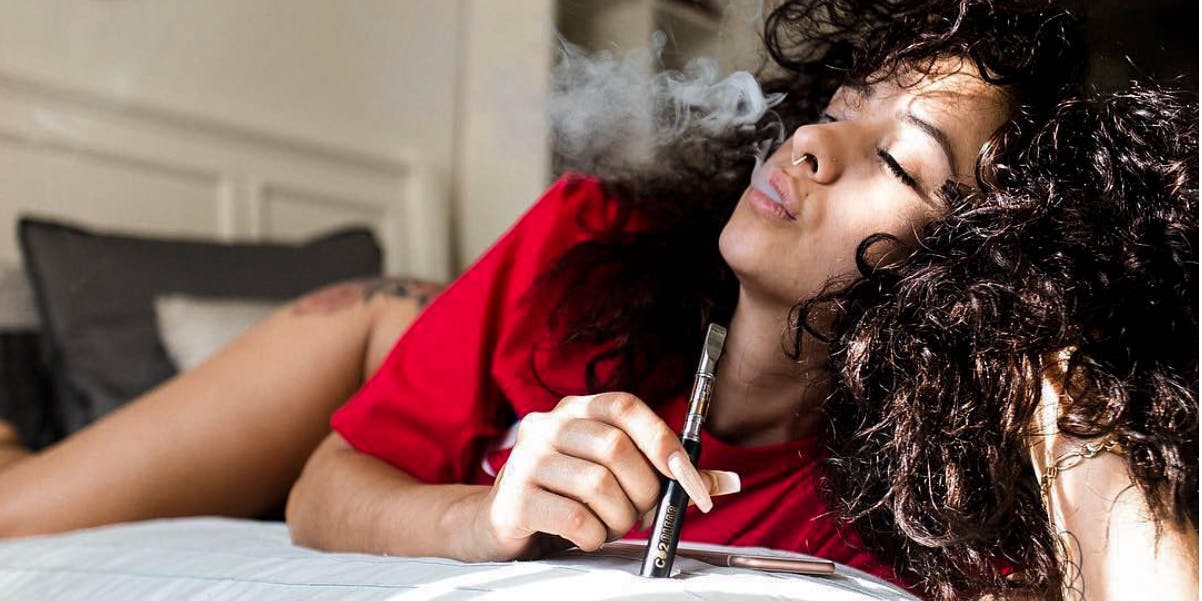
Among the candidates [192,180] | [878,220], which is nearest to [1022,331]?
[878,220]

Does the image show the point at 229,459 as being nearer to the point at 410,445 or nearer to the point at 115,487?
the point at 115,487

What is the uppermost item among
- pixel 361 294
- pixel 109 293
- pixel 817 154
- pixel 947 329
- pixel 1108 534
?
pixel 817 154

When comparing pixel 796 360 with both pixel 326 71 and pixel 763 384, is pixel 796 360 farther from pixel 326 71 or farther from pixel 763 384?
pixel 326 71

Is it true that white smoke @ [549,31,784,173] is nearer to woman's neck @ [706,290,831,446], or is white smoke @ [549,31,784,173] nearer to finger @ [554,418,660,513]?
woman's neck @ [706,290,831,446]

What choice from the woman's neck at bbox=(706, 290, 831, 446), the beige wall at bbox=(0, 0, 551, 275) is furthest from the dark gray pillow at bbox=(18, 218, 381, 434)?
the woman's neck at bbox=(706, 290, 831, 446)

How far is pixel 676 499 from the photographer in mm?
651

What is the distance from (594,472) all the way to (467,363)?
485 millimetres

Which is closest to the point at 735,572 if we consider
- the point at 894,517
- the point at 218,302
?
the point at 894,517

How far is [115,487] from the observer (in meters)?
1.32

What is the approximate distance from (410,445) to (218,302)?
0.83 metres

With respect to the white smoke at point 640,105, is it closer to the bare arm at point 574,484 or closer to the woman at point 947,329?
the woman at point 947,329

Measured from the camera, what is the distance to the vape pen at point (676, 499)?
2.14 feet

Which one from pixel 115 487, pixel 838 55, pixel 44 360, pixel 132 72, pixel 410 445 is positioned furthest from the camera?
pixel 132 72

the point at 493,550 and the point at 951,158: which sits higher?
the point at 951,158
